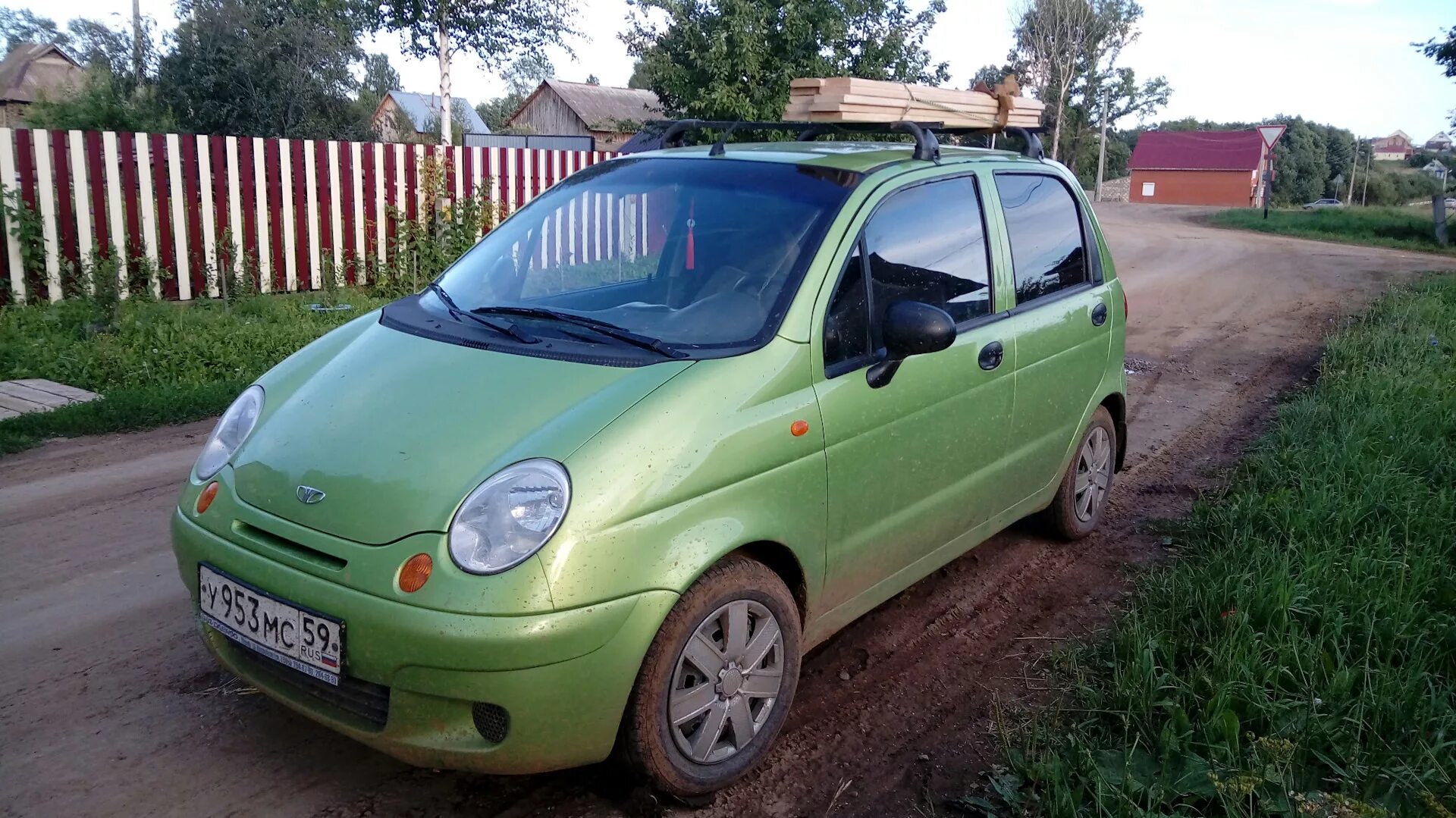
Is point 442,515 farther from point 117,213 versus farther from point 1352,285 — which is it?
point 1352,285

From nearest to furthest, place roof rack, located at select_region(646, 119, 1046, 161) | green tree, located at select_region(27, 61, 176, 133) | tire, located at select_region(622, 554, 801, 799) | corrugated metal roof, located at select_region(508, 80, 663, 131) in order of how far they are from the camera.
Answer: tire, located at select_region(622, 554, 801, 799)
roof rack, located at select_region(646, 119, 1046, 161)
green tree, located at select_region(27, 61, 176, 133)
corrugated metal roof, located at select_region(508, 80, 663, 131)

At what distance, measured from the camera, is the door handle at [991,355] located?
3.94 metres

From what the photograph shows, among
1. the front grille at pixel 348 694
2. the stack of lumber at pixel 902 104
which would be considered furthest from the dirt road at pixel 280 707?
the stack of lumber at pixel 902 104

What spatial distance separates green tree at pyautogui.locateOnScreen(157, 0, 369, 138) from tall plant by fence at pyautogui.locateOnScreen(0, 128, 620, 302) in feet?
39.0

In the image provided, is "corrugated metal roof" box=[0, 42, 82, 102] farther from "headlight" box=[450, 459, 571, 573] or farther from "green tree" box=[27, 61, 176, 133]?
"headlight" box=[450, 459, 571, 573]

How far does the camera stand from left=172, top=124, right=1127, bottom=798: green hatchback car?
8.45ft

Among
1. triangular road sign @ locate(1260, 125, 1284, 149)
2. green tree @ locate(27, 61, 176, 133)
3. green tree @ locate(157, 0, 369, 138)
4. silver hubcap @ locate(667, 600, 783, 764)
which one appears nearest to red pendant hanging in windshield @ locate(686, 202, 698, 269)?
silver hubcap @ locate(667, 600, 783, 764)

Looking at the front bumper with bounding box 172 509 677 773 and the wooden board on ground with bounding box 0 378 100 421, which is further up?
the front bumper with bounding box 172 509 677 773

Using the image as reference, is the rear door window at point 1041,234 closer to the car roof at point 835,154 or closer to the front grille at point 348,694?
the car roof at point 835,154

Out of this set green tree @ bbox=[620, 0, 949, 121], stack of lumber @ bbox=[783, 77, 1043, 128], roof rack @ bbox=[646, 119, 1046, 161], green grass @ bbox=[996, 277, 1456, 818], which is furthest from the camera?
green tree @ bbox=[620, 0, 949, 121]

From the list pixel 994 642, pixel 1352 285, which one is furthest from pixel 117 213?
pixel 1352 285

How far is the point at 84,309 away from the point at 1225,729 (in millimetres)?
9339

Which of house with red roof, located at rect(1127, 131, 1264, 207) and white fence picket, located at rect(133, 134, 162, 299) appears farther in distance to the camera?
house with red roof, located at rect(1127, 131, 1264, 207)

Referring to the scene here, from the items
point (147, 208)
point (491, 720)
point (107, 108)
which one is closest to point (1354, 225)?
point (147, 208)
